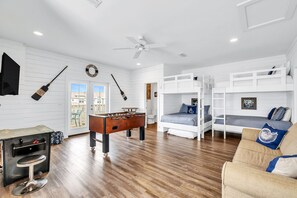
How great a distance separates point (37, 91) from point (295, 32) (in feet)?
23.0

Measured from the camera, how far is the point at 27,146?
7.40ft

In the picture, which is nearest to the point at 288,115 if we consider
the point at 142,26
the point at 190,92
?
the point at 190,92

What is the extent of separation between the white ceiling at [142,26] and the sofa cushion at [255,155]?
2374 millimetres

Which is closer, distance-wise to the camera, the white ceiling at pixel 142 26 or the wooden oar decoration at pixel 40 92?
the white ceiling at pixel 142 26

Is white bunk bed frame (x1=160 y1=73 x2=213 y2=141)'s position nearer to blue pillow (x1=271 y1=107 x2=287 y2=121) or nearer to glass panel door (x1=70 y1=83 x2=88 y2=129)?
blue pillow (x1=271 y1=107 x2=287 y2=121)

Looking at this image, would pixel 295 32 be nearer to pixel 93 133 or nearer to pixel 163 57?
pixel 163 57

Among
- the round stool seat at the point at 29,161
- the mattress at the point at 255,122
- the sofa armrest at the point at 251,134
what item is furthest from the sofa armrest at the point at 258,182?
the mattress at the point at 255,122

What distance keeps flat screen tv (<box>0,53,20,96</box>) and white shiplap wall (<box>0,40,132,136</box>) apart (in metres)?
1.37

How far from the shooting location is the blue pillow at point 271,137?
245 centimetres

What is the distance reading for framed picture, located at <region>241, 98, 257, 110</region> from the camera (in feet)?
17.2

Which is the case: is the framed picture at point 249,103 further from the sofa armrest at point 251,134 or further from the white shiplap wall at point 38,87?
the white shiplap wall at point 38,87

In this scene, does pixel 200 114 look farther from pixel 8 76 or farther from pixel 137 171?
pixel 8 76

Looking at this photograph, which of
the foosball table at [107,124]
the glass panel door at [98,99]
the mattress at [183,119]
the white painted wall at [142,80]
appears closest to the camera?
the foosball table at [107,124]

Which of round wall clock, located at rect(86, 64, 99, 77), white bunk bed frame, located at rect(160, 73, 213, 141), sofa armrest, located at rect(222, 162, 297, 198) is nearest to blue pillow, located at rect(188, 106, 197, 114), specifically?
white bunk bed frame, located at rect(160, 73, 213, 141)
